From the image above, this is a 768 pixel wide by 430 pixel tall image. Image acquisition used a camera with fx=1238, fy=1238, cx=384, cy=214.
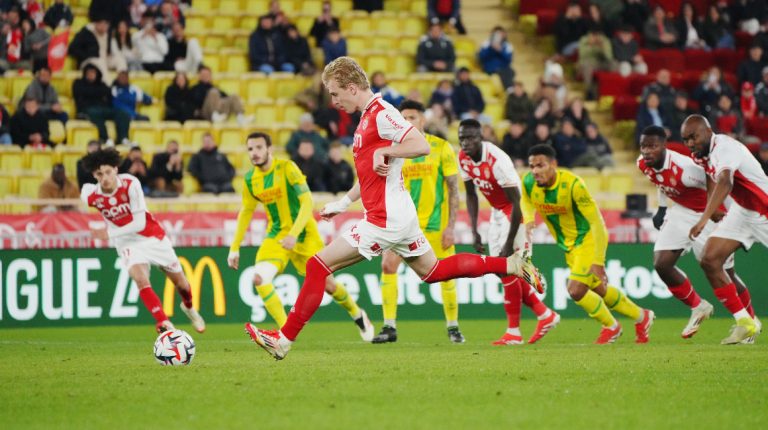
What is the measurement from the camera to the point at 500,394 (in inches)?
326

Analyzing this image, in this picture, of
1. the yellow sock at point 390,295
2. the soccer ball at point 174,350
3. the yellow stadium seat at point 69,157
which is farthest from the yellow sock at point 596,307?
the yellow stadium seat at point 69,157

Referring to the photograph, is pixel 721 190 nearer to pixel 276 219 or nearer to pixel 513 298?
pixel 513 298

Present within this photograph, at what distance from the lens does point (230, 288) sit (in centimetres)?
1856

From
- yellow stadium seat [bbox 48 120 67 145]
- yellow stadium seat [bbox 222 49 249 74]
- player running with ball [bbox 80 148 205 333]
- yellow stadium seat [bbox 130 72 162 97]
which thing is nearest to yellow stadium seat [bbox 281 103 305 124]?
yellow stadium seat [bbox 222 49 249 74]

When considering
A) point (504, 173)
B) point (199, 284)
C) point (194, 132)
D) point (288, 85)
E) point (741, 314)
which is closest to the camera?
point (741, 314)

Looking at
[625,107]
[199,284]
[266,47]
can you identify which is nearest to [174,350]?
[199,284]

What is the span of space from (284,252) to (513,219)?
2.60 metres

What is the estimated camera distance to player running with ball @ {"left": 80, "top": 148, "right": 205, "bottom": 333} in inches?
551

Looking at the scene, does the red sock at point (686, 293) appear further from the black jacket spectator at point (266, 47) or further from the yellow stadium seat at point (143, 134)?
the black jacket spectator at point (266, 47)

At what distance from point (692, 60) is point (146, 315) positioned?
638 inches

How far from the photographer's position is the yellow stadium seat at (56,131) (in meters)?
22.9

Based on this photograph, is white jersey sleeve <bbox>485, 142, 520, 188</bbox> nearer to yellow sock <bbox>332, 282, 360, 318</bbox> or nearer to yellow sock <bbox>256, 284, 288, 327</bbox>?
yellow sock <bbox>332, 282, 360, 318</bbox>

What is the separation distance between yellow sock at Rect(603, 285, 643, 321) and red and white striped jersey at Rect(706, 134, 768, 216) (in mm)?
1803

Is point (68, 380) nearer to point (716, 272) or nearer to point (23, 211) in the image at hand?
point (716, 272)
